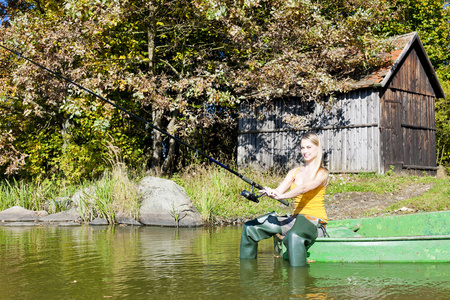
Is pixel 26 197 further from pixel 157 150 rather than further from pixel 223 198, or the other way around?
pixel 223 198

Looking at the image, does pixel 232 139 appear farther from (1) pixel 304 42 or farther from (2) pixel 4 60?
(2) pixel 4 60

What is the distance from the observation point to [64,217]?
13.1 meters

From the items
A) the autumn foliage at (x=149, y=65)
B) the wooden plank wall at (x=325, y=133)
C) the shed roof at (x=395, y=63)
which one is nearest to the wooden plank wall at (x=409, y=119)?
the shed roof at (x=395, y=63)

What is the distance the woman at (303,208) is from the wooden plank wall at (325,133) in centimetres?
980

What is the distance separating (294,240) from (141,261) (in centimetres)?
224

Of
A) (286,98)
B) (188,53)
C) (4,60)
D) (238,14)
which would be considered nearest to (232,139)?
(286,98)

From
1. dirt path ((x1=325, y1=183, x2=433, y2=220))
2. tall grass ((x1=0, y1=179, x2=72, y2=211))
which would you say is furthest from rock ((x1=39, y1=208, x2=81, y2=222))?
dirt path ((x1=325, y1=183, x2=433, y2=220))

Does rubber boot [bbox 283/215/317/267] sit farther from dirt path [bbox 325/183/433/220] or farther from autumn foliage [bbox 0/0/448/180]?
autumn foliage [bbox 0/0/448/180]

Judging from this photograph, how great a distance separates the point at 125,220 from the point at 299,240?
7108 mm

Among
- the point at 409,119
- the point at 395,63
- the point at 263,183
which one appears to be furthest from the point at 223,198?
the point at 409,119

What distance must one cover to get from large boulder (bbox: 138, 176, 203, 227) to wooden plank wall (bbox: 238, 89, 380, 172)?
4.57 meters

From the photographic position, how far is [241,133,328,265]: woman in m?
6.09

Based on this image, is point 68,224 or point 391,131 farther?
point 391,131

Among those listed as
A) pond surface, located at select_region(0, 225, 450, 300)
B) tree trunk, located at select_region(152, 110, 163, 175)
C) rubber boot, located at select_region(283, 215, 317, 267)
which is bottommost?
pond surface, located at select_region(0, 225, 450, 300)
